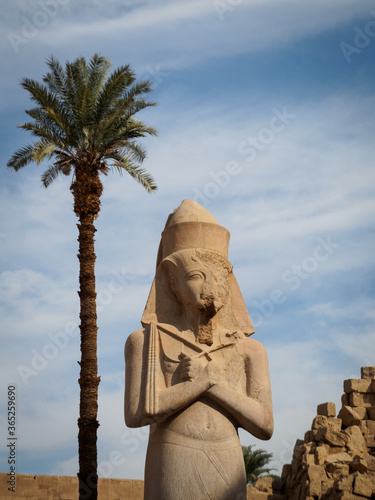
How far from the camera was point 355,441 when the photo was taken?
49.5ft

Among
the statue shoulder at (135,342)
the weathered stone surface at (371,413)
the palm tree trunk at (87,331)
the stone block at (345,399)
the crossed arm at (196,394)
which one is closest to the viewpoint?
the crossed arm at (196,394)

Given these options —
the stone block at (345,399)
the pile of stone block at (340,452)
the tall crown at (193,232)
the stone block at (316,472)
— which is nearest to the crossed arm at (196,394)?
the tall crown at (193,232)

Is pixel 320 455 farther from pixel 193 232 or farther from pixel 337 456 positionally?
pixel 193 232

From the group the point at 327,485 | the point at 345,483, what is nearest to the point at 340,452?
the point at 327,485

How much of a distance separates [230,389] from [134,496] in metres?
8.32

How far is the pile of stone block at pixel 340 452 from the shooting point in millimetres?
13188

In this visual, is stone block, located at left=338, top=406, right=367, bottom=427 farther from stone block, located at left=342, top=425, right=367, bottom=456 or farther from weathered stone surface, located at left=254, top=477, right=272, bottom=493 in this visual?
weathered stone surface, located at left=254, top=477, right=272, bottom=493

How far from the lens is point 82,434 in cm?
1345

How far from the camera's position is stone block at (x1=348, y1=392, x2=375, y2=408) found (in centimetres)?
1608

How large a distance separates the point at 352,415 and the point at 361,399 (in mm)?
931

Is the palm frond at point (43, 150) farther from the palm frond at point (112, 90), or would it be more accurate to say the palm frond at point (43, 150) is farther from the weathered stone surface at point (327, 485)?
the weathered stone surface at point (327, 485)

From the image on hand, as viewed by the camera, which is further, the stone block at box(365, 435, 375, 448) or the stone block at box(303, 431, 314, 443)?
the stone block at box(303, 431, 314, 443)

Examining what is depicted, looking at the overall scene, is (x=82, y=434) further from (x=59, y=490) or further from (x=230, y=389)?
(x=230, y=389)

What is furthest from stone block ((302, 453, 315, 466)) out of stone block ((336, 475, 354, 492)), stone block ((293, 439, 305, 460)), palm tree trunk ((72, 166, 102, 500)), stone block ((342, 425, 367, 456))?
palm tree trunk ((72, 166, 102, 500))
